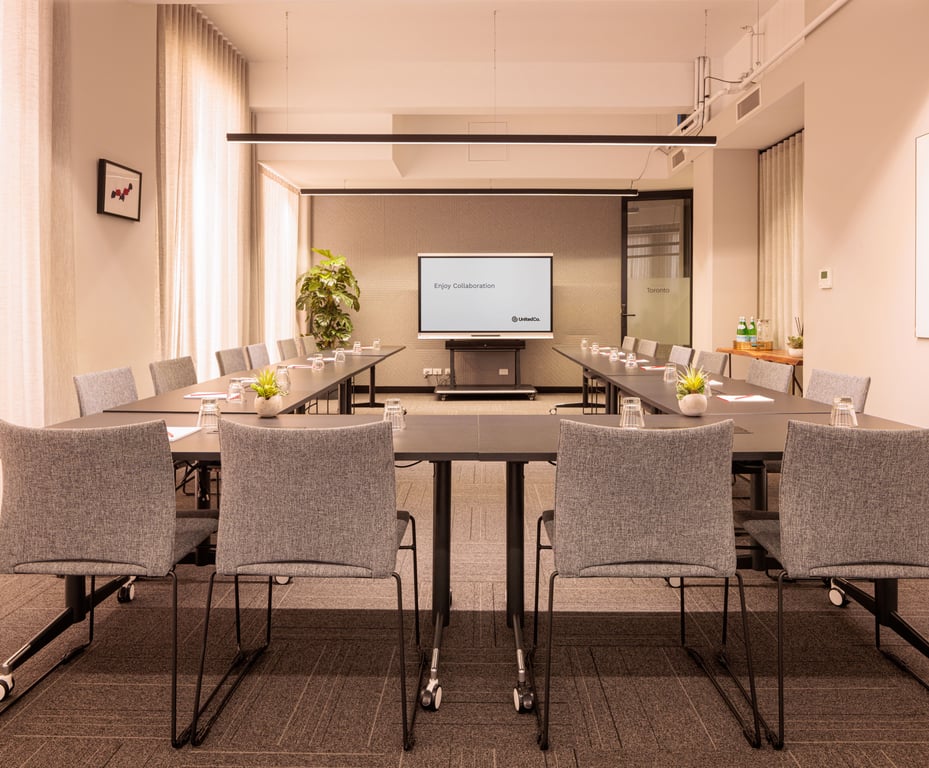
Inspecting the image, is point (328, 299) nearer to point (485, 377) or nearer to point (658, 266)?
point (485, 377)

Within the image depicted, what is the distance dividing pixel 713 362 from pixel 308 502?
3950mm

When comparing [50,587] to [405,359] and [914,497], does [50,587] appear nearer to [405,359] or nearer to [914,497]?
[914,497]

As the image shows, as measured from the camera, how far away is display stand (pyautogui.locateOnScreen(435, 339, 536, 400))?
10.8m

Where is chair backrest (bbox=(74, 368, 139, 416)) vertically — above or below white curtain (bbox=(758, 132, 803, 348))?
below

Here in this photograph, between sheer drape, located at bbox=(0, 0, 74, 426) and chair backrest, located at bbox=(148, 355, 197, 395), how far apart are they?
23.5 inches

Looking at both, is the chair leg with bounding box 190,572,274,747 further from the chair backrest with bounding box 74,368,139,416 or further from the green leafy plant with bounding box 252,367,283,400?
the chair backrest with bounding box 74,368,139,416

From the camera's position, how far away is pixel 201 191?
23.1 feet

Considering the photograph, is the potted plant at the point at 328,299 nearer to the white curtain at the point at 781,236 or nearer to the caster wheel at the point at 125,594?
the white curtain at the point at 781,236

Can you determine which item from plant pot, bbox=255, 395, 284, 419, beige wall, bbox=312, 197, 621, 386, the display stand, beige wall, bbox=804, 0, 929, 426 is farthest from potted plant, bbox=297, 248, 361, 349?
plant pot, bbox=255, 395, 284, 419

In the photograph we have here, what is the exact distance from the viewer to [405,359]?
11.8 meters

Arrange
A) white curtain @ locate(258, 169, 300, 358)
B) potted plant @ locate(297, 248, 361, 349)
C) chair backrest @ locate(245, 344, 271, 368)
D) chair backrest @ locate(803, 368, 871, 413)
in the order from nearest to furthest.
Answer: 1. chair backrest @ locate(803, 368, 871, 413)
2. chair backrest @ locate(245, 344, 271, 368)
3. white curtain @ locate(258, 169, 300, 358)
4. potted plant @ locate(297, 248, 361, 349)

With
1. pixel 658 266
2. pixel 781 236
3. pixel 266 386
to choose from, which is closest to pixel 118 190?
pixel 266 386

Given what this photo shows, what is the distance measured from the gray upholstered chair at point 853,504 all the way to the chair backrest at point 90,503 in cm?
171

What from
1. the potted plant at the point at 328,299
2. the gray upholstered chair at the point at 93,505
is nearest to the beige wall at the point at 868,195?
the gray upholstered chair at the point at 93,505
